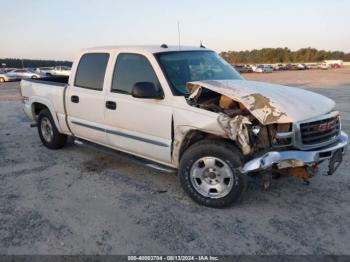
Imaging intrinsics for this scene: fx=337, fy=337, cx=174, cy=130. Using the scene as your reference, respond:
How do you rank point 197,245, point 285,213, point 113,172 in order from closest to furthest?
point 197,245 < point 285,213 < point 113,172

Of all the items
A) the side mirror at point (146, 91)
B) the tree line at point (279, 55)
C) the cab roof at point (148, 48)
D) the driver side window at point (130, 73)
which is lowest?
the tree line at point (279, 55)

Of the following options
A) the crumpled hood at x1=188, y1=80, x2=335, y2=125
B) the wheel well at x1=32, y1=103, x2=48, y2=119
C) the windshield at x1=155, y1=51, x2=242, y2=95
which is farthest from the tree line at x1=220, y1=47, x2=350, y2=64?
the crumpled hood at x1=188, y1=80, x2=335, y2=125

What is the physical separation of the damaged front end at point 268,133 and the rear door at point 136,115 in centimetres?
66

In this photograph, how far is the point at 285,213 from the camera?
12.8 ft

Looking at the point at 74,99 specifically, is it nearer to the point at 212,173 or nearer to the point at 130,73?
the point at 130,73

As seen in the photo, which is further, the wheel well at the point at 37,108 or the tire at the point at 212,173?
the wheel well at the point at 37,108

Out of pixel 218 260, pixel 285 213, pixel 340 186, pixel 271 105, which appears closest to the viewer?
pixel 218 260

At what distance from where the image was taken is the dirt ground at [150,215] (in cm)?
325

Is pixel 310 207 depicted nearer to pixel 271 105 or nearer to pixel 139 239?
pixel 271 105

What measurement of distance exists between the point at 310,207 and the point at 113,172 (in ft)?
9.46

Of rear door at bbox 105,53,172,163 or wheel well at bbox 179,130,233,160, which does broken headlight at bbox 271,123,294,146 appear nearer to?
wheel well at bbox 179,130,233,160

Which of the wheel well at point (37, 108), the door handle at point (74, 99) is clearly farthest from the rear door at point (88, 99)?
the wheel well at point (37, 108)

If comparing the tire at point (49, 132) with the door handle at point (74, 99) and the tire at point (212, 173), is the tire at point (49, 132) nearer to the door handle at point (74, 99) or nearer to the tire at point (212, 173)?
the door handle at point (74, 99)

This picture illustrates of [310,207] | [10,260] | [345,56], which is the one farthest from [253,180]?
[345,56]
